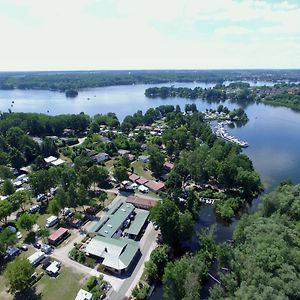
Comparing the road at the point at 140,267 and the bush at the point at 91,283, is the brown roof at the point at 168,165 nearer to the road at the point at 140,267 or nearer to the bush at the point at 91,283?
the road at the point at 140,267

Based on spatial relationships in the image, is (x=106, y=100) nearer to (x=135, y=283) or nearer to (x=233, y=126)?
(x=233, y=126)

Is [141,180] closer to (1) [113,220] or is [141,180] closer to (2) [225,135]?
(1) [113,220]

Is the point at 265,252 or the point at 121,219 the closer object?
the point at 265,252

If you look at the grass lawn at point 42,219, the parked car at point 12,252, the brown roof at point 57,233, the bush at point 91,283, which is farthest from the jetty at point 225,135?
the parked car at point 12,252

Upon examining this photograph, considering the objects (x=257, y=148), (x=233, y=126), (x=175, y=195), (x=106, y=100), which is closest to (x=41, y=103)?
(x=106, y=100)

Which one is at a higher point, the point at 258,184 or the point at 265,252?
the point at 265,252

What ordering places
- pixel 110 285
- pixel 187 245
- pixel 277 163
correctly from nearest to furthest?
pixel 110 285 < pixel 187 245 < pixel 277 163

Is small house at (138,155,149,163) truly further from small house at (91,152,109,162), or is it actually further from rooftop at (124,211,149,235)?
rooftop at (124,211,149,235)

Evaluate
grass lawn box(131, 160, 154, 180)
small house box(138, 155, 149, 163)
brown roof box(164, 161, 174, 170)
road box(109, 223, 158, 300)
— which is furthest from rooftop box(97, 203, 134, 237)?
small house box(138, 155, 149, 163)
